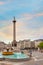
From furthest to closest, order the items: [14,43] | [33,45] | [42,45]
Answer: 1. [33,45]
2. [42,45]
3. [14,43]

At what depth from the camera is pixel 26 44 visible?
175875 mm

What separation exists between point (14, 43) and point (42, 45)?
923 inches

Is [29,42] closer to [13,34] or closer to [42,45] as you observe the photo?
[42,45]

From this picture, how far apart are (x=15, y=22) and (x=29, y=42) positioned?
84980mm

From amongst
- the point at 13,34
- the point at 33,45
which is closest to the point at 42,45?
the point at 13,34

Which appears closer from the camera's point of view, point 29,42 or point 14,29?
point 14,29

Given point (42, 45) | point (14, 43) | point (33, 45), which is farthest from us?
point (33, 45)

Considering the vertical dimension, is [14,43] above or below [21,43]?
below

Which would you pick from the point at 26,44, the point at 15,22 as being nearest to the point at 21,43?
the point at 26,44

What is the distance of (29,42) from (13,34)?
8605 centimetres

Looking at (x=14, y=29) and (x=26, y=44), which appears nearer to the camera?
(x=14, y=29)

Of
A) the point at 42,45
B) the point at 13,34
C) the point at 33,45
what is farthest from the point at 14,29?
the point at 33,45

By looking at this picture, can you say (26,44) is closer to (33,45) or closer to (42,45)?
(33,45)

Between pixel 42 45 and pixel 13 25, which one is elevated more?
pixel 13 25
